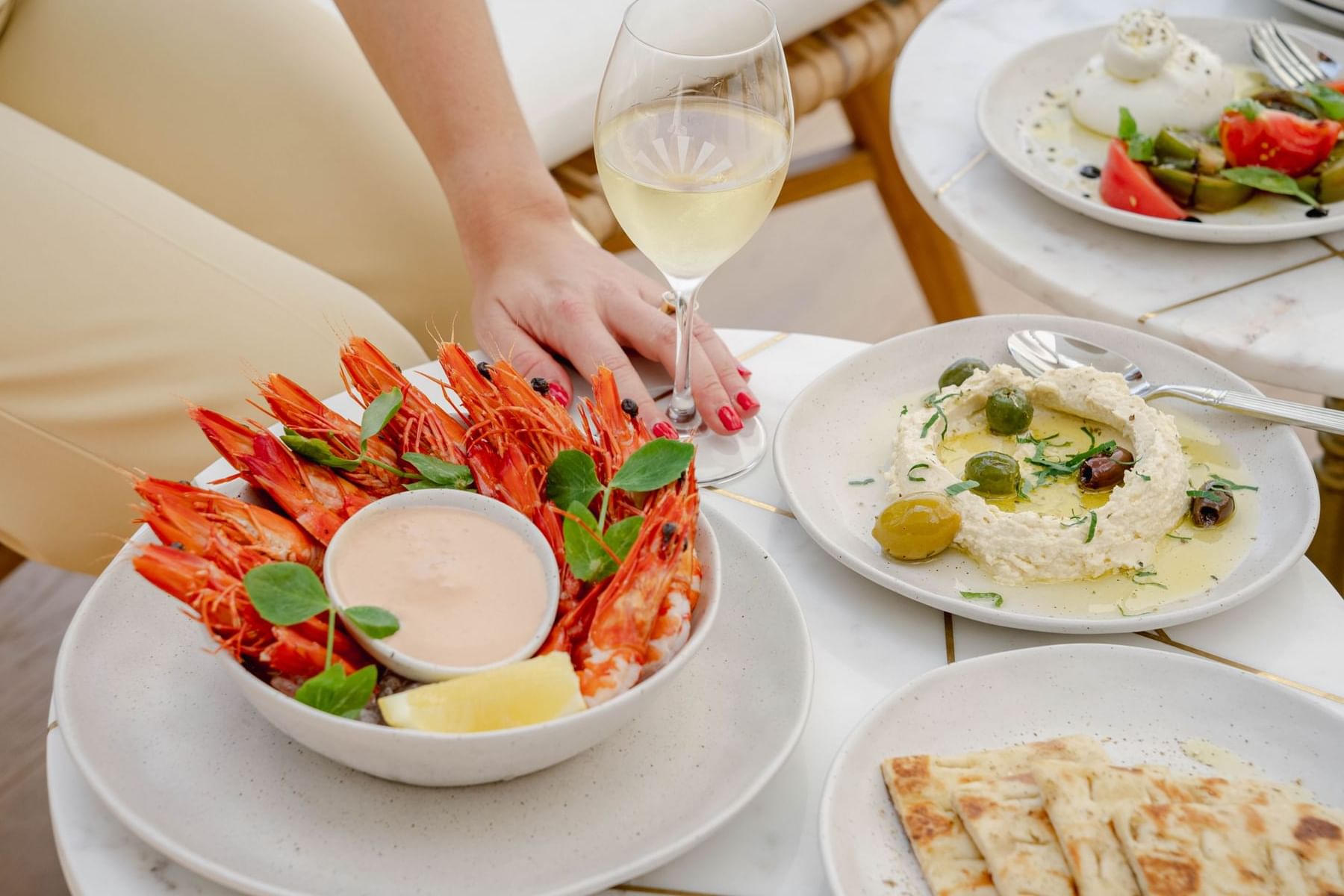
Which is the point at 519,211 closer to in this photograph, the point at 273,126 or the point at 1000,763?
the point at 273,126

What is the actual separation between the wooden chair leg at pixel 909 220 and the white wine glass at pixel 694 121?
192 cm

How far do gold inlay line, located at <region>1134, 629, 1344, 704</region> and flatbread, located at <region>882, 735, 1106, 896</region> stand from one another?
0.65ft

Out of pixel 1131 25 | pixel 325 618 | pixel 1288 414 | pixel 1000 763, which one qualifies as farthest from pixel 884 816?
pixel 1131 25

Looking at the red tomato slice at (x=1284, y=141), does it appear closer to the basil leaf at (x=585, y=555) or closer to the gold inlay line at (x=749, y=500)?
the gold inlay line at (x=749, y=500)

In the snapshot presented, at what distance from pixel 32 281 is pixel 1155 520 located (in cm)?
135

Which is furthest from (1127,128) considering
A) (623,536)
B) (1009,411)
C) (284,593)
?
(284,593)

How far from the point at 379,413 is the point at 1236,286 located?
3.63ft

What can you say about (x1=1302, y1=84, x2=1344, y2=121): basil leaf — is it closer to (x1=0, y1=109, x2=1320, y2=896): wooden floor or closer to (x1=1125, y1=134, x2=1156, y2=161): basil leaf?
(x1=1125, y1=134, x2=1156, y2=161): basil leaf

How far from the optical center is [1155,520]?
1.08 meters

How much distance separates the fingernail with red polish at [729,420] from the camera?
1263mm

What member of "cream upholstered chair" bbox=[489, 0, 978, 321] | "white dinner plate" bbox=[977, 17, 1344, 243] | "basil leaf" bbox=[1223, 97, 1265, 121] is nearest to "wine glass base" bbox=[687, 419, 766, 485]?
"white dinner plate" bbox=[977, 17, 1344, 243]

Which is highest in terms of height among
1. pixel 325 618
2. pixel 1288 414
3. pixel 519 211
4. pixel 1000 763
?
pixel 325 618

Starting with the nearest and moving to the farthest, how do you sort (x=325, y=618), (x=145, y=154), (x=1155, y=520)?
(x=325, y=618), (x=1155, y=520), (x=145, y=154)

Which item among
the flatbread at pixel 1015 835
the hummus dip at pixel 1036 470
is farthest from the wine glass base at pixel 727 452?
the flatbread at pixel 1015 835
